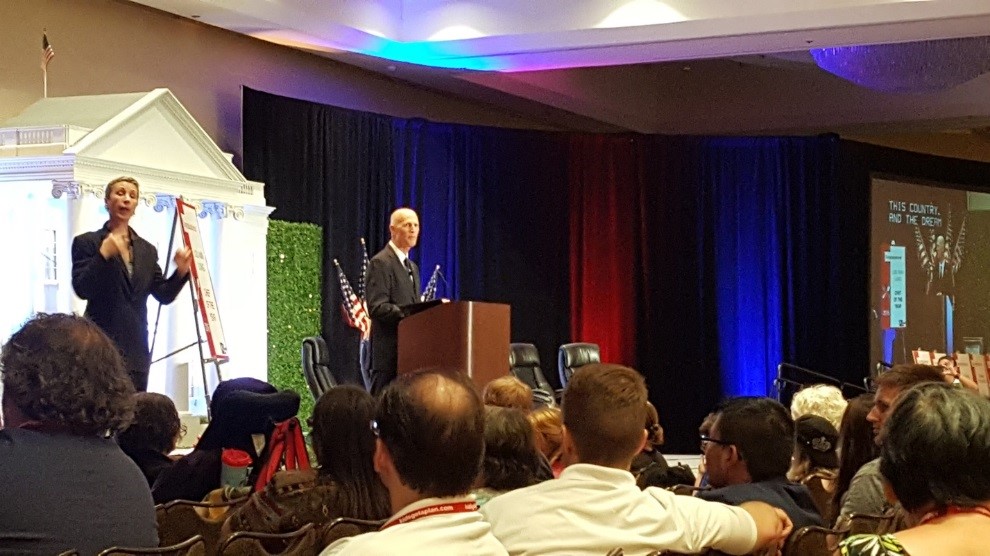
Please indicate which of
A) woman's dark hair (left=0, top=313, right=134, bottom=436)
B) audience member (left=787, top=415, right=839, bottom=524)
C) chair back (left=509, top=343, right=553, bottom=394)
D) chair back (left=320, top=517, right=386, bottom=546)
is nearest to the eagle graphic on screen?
chair back (left=509, top=343, right=553, bottom=394)

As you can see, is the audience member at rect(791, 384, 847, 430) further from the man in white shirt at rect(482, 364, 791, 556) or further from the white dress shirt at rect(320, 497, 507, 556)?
the white dress shirt at rect(320, 497, 507, 556)

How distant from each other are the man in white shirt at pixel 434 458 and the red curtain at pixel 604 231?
10.5 m

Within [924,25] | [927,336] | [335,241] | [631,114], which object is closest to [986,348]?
[927,336]

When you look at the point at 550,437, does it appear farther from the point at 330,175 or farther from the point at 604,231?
the point at 604,231

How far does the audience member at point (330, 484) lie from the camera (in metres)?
2.80

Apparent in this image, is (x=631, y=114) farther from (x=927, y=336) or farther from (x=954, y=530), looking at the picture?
(x=954, y=530)

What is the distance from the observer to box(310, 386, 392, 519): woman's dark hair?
2902 millimetres

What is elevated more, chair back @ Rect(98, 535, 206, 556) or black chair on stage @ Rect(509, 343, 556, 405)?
chair back @ Rect(98, 535, 206, 556)

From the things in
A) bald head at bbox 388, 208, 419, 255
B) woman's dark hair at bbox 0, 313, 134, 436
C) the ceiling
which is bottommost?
woman's dark hair at bbox 0, 313, 134, 436

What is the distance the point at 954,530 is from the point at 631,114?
37.6 ft

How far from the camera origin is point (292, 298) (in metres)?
9.55

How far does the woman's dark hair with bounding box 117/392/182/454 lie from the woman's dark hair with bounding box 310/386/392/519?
922mm

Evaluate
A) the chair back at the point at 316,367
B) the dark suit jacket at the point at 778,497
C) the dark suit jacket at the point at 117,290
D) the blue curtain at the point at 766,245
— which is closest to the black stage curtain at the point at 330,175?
the chair back at the point at 316,367

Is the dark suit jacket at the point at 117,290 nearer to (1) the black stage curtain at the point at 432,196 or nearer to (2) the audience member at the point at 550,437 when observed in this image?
(2) the audience member at the point at 550,437
